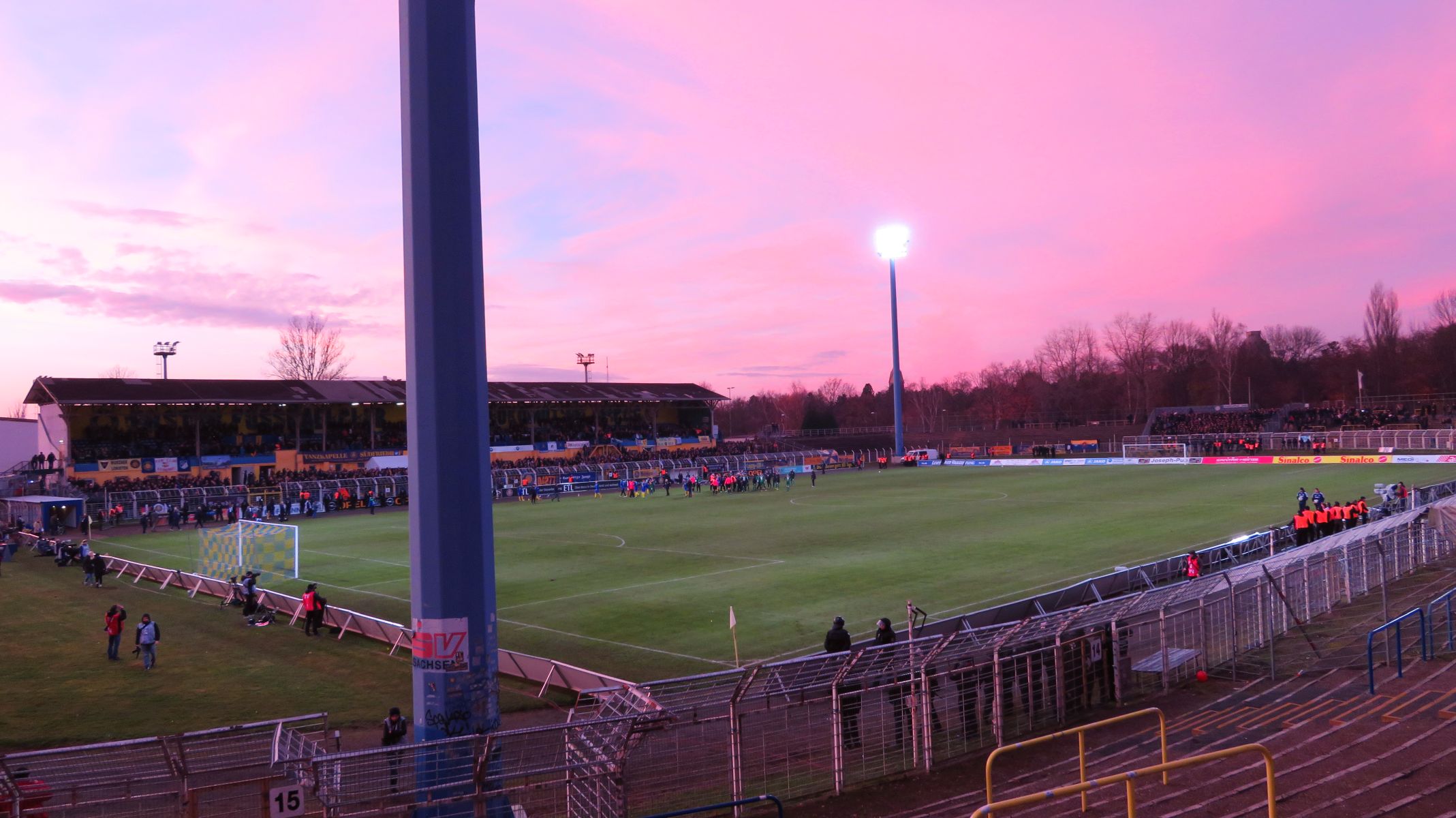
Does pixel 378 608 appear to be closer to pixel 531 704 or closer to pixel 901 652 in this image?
pixel 531 704

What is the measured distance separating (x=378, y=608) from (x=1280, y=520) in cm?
3233

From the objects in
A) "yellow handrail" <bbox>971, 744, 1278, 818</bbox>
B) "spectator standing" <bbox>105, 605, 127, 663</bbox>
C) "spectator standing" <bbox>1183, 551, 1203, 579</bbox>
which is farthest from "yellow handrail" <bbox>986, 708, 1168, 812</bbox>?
"spectator standing" <bbox>105, 605, 127, 663</bbox>

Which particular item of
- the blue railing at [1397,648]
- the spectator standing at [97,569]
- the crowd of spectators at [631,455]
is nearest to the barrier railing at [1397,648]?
the blue railing at [1397,648]

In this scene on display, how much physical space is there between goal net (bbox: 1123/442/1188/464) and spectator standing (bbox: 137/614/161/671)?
66.7 m

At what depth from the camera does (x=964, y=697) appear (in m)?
11.2

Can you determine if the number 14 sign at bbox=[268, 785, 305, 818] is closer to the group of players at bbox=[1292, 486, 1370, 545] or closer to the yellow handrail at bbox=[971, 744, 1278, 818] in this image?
the yellow handrail at bbox=[971, 744, 1278, 818]

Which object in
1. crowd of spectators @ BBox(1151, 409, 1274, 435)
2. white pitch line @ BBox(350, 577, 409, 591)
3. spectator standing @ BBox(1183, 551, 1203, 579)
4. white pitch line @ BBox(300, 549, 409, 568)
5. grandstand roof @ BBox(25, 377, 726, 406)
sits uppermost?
grandstand roof @ BBox(25, 377, 726, 406)

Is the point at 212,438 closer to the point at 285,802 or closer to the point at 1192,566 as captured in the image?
the point at 1192,566

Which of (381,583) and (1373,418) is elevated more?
(1373,418)

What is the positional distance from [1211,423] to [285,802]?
310 ft

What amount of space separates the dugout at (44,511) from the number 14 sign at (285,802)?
4637 cm

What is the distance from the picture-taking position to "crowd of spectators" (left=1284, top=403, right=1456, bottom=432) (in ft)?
245

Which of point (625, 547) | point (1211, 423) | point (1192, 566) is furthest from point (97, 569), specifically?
point (1211, 423)

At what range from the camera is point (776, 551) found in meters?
32.2
